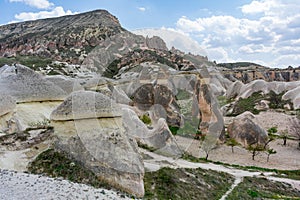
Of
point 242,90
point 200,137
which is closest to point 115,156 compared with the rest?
point 200,137

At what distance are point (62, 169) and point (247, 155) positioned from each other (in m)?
13.7

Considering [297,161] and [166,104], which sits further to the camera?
[166,104]

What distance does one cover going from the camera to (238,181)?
611 inches

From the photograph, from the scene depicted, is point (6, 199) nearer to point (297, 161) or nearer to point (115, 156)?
point (115, 156)

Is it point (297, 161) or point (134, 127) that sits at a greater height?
point (134, 127)

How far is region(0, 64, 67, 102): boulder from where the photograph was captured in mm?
15570

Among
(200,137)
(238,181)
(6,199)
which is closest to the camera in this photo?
(6,199)

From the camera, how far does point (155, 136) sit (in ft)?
63.1

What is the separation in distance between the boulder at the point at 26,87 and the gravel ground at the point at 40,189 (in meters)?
6.63

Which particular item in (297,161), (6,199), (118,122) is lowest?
(297,161)

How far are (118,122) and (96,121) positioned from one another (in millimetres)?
841

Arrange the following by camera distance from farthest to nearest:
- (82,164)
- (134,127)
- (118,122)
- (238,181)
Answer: (134,127), (238,181), (118,122), (82,164)

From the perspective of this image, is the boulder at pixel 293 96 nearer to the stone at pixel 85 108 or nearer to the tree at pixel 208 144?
the tree at pixel 208 144

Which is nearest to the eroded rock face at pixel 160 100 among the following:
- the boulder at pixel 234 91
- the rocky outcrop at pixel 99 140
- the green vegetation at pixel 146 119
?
the green vegetation at pixel 146 119
